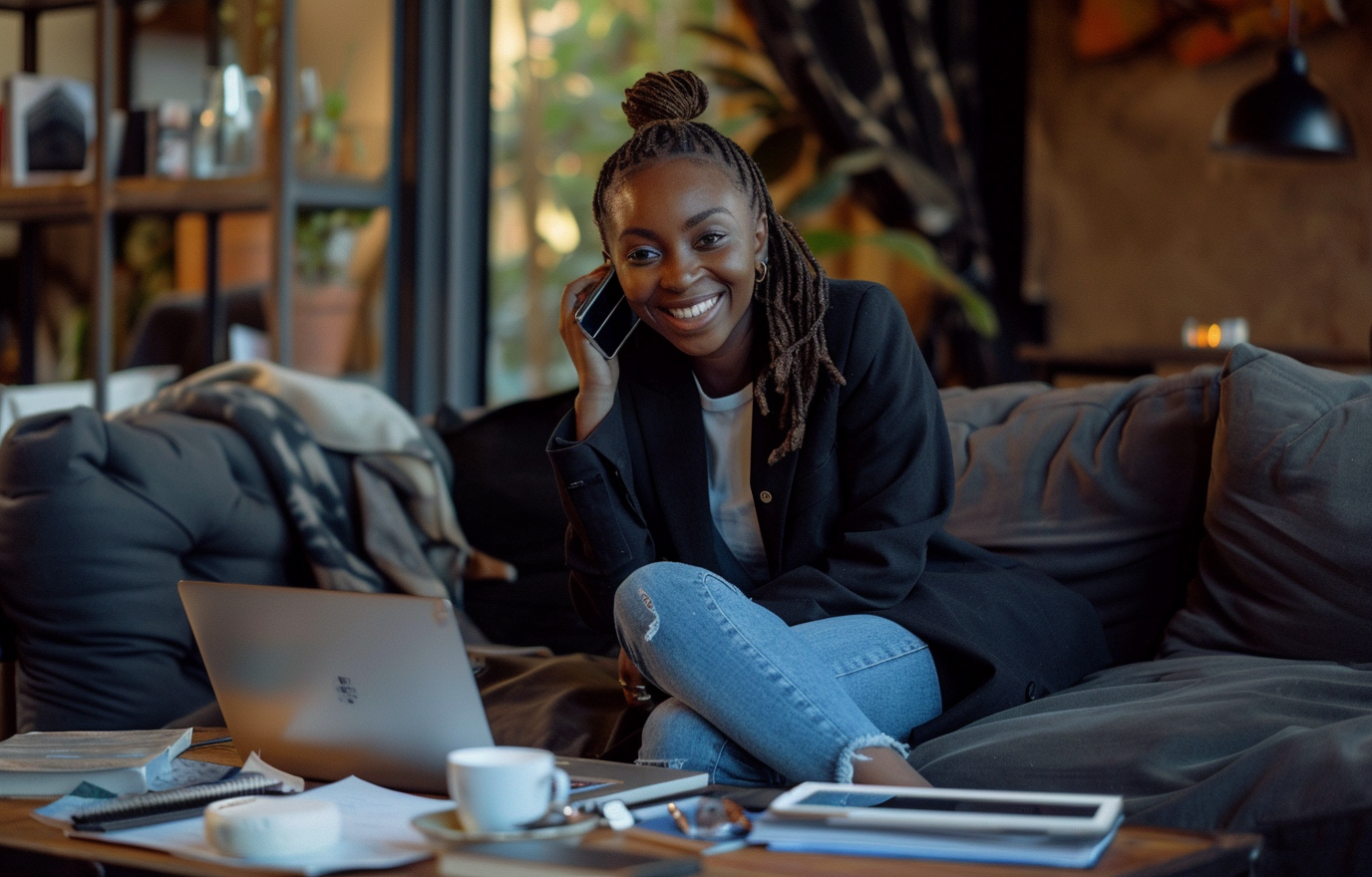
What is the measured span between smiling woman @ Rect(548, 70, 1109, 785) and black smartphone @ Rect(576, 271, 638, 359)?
0.5 inches

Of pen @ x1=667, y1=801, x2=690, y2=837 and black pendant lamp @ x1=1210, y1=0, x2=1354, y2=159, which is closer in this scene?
pen @ x1=667, y1=801, x2=690, y2=837

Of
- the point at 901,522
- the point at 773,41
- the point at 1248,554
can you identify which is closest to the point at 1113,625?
the point at 1248,554

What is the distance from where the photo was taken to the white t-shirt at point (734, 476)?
5.66 ft

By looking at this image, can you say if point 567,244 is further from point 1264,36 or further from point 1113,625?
point 1113,625

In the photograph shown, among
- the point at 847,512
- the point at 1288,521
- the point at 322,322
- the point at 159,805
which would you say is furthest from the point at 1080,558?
the point at 322,322

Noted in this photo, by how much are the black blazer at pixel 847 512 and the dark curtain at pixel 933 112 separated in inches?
111

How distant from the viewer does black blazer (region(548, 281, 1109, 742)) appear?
62.5 inches

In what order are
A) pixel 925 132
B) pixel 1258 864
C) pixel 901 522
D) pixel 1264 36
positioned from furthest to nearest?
pixel 925 132 < pixel 1264 36 < pixel 901 522 < pixel 1258 864

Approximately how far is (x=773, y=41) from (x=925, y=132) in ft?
1.99

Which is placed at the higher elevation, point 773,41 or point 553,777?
point 773,41

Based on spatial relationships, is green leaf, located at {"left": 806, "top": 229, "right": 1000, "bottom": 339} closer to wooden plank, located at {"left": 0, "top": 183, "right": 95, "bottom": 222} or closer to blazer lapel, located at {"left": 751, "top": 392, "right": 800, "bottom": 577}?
wooden plank, located at {"left": 0, "top": 183, "right": 95, "bottom": 222}

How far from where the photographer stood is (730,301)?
165 cm

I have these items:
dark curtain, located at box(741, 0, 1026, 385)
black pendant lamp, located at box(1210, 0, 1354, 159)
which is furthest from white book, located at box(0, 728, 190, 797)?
dark curtain, located at box(741, 0, 1026, 385)

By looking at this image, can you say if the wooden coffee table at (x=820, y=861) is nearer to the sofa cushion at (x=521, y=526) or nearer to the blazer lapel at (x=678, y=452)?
the blazer lapel at (x=678, y=452)
